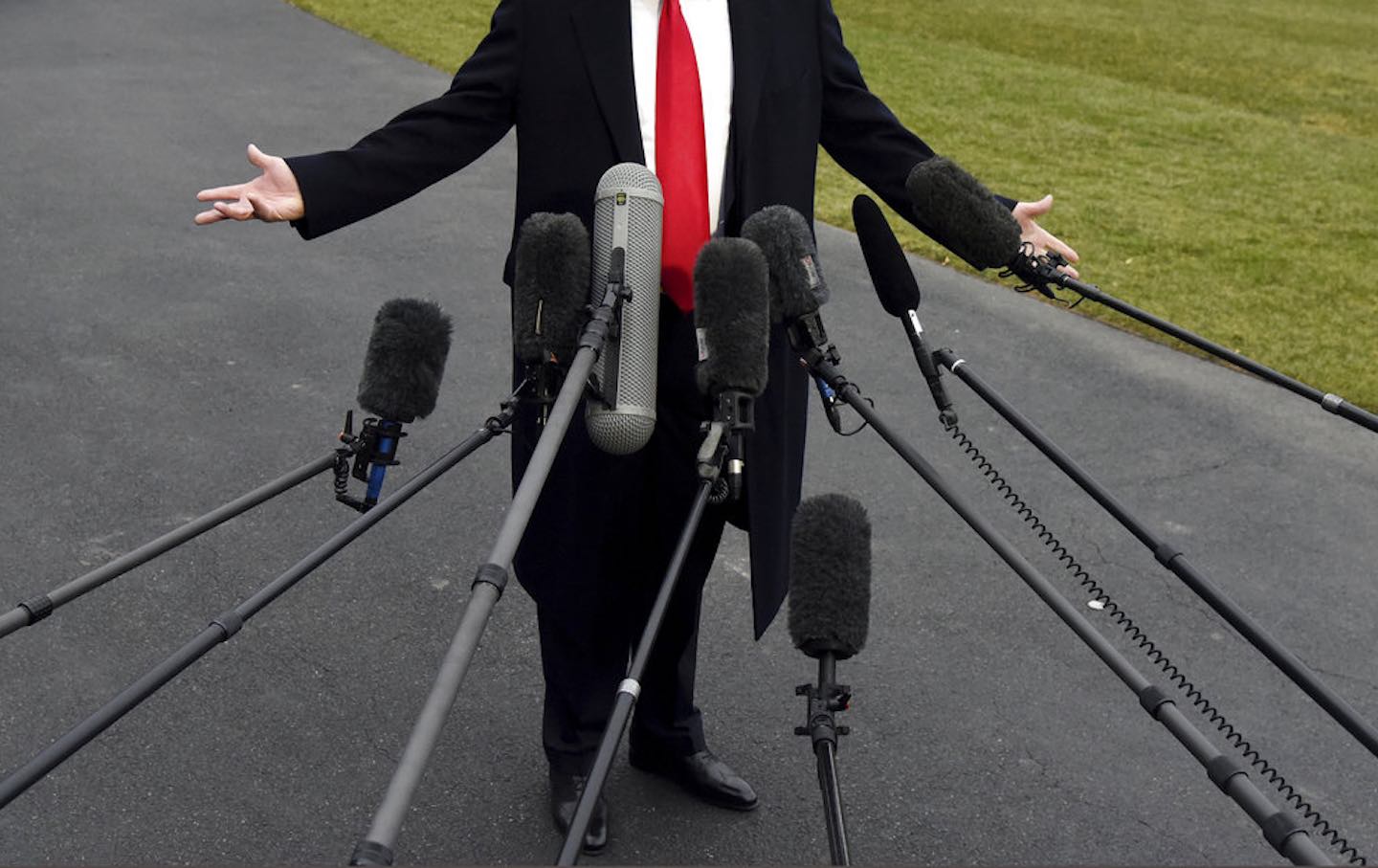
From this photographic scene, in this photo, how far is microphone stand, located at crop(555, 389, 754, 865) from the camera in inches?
81.2

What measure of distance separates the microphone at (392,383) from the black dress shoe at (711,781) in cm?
156

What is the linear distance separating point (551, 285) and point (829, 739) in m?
0.99

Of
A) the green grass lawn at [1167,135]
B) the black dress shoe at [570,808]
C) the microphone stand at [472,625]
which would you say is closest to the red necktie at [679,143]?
the microphone stand at [472,625]

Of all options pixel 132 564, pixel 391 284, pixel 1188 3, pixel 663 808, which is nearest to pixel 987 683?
pixel 663 808

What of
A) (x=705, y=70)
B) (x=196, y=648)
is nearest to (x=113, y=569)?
(x=196, y=648)

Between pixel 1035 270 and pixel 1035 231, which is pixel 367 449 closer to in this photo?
pixel 1035 270

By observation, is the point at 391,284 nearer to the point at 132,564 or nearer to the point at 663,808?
the point at 663,808

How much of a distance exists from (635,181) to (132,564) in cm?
114

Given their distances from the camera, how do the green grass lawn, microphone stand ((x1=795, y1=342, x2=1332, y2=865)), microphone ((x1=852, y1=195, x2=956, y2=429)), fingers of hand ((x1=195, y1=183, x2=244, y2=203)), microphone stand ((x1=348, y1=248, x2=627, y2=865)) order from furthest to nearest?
the green grass lawn, microphone ((x1=852, y1=195, x2=956, y2=429)), fingers of hand ((x1=195, y1=183, x2=244, y2=203)), microphone stand ((x1=795, y1=342, x2=1332, y2=865)), microphone stand ((x1=348, y1=248, x2=627, y2=865))

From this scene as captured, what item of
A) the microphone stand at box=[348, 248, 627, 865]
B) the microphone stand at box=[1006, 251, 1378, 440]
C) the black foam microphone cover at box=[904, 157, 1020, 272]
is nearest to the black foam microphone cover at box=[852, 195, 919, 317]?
the black foam microphone cover at box=[904, 157, 1020, 272]

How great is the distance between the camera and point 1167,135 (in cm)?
1294

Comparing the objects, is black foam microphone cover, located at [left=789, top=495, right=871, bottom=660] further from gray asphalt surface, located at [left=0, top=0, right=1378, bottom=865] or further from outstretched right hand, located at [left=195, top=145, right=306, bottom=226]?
gray asphalt surface, located at [left=0, top=0, right=1378, bottom=865]

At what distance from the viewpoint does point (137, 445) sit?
6.43 metres

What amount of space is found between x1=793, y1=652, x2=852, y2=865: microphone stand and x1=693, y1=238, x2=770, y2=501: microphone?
410mm
